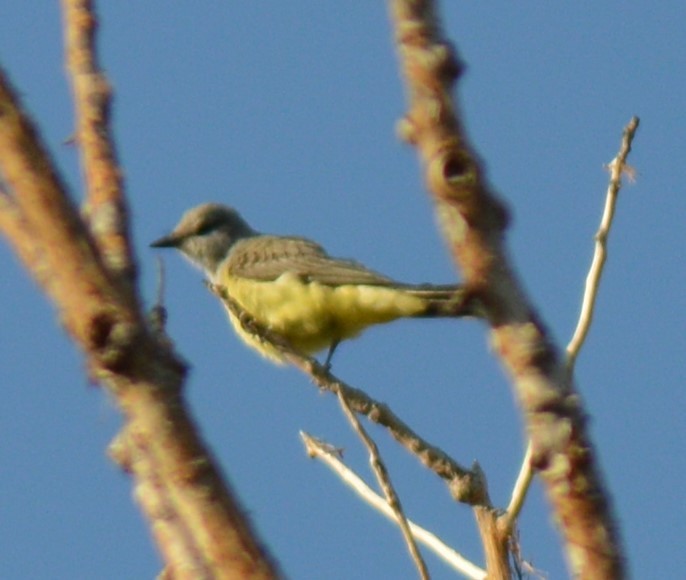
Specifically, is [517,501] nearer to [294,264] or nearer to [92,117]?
[92,117]

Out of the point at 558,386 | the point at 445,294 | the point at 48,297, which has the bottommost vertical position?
the point at 558,386

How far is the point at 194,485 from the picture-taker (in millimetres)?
1097

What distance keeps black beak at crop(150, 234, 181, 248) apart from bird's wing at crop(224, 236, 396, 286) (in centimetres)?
71

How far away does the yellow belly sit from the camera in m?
6.96

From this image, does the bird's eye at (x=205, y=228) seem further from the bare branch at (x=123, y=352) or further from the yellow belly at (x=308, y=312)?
the bare branch at (x=123, y=352)

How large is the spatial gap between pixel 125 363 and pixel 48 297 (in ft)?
0.35

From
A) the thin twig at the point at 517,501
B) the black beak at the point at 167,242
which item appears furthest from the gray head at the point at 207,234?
the thin twig at the point at 517,501

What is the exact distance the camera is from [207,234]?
9156 millimetres

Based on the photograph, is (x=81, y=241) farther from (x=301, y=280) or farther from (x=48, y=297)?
(x=301, y=280)

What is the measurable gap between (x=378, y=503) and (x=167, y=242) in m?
6.41

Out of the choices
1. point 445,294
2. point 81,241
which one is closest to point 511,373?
point 81,241

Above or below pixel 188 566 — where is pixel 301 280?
above

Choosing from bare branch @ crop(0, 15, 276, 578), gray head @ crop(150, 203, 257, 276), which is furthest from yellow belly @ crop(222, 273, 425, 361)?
bare branch @ crop(0, 15, 276, 578)

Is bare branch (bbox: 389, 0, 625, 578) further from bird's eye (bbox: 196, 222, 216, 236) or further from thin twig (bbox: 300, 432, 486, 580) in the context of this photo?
bird's eye (bbox: 196, 222, 216, 236)
